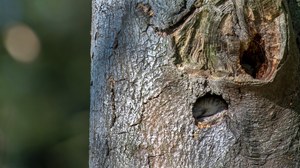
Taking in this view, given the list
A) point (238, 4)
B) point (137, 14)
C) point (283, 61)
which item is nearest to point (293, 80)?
point (283, 61)

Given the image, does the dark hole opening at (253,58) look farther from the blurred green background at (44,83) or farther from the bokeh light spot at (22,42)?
the bokeh light spot at (22,42)

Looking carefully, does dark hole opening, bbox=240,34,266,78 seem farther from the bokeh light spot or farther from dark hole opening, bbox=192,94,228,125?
the bokeh light spot

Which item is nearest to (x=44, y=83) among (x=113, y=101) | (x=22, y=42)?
(x=22, y=42)

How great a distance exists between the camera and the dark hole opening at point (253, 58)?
35.1 inches

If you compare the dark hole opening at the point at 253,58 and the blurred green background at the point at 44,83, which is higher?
the dark hole opening at the point at 253,58

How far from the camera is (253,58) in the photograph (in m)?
0.91

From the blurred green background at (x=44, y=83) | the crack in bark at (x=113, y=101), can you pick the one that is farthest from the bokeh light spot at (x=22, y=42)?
the crack in bark at (x=113, y=101)

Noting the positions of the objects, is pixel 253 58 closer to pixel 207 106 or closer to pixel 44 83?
pixel 207 106

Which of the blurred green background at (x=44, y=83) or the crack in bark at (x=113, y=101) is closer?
the crack in bark at (x=113, y=101)

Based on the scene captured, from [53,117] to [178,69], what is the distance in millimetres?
4291

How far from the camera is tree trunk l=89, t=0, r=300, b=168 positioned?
0.87 m

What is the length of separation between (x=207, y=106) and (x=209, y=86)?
33mm

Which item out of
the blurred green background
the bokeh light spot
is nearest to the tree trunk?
the blurred green background

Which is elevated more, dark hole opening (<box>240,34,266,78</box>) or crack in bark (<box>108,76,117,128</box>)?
dark hole opening (<box>240,34,266,78</box>)
